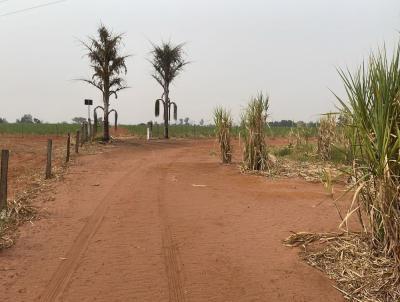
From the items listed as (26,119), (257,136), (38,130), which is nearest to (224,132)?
(257,136)

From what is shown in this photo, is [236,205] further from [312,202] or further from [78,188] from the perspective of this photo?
[78,188]

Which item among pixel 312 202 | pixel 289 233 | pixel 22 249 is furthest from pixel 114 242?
pixel 312 202

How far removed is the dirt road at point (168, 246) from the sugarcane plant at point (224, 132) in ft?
14.7

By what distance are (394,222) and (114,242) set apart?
11.0 ft

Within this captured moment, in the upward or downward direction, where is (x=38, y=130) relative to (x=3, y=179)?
upward

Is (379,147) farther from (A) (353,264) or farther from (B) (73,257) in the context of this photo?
(B) (73,257)

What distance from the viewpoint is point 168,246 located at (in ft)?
19.9

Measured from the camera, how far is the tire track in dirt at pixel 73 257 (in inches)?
183

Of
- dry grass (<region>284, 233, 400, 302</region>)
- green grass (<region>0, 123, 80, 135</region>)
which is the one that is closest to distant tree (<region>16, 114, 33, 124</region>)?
green grass (<region>0, 123, 80, 135</region>)

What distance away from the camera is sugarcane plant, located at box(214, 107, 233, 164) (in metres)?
15.1

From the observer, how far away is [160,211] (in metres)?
8.03

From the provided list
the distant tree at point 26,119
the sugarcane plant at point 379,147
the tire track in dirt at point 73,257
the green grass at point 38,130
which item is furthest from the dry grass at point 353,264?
the distant tree at point 26,119

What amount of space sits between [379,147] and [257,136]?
828cm

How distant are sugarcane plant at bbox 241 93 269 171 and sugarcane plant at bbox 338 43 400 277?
7683 millimetres
